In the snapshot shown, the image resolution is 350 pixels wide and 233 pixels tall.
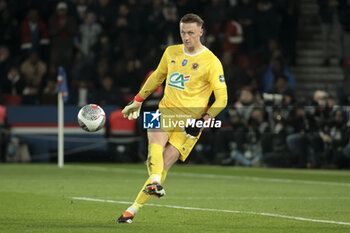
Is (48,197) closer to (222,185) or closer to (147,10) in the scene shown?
(222,185)

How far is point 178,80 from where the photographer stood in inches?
355

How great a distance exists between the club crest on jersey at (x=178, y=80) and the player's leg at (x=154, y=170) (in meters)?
0.53

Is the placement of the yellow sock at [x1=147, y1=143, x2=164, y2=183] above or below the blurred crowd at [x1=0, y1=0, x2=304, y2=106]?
below

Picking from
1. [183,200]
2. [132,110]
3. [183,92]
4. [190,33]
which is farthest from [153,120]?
[183,200]

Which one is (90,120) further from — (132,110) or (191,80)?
(191,80)

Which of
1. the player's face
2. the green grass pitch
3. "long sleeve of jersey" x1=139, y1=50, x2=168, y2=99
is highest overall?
the player's face

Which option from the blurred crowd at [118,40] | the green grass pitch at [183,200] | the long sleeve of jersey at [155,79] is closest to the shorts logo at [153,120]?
the long sleeve of jersey at [155,79]

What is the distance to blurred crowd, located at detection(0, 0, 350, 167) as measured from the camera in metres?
20.1

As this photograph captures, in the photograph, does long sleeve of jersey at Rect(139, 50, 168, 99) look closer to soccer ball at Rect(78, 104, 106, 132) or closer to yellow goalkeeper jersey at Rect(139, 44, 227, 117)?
yellow goalkeeper jersey at Rect(139, 44, 227, 117)

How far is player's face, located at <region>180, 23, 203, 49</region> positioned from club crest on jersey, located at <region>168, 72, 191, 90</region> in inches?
13.1

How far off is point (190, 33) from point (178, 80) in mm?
551

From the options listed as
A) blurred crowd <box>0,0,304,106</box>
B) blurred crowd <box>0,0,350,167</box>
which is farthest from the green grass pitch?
blurred crowd <box>0,0,304,106</box>

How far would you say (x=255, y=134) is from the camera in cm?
1970

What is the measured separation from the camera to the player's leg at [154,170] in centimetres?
842
